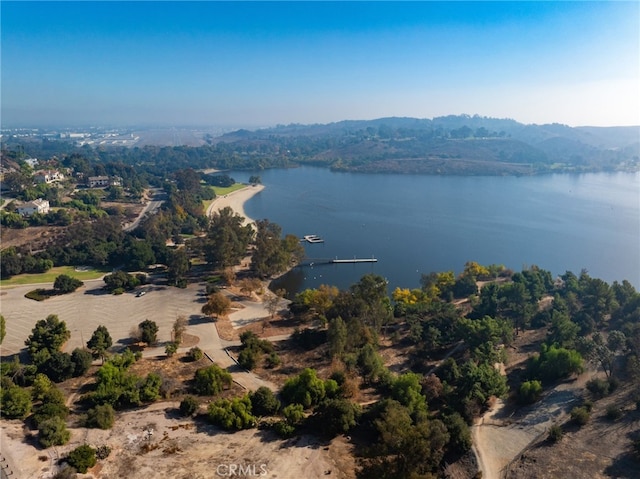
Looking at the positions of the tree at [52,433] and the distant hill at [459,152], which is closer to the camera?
the tree at [52,433]

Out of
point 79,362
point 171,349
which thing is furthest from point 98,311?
point 171,349

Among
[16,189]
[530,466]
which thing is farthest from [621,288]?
[16,189]

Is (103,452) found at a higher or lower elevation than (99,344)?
lower

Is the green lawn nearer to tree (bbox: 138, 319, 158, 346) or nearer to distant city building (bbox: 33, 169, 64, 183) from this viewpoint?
tree (bbox: 138, 319, 158, 346)

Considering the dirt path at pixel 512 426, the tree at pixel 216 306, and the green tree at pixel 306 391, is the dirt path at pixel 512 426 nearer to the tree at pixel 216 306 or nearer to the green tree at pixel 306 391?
the green tree at pixel 306 391

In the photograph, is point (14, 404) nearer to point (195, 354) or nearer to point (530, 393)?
point (195, 354)

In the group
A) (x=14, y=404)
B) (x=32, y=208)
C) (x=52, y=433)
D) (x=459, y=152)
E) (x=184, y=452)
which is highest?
(x=459, y=152)

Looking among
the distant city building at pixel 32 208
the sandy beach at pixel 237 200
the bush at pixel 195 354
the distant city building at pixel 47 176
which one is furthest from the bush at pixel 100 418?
the distant city building at pixel 47 176
